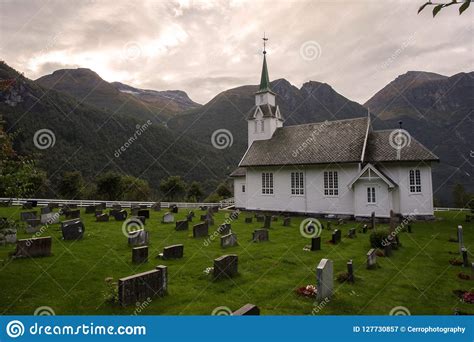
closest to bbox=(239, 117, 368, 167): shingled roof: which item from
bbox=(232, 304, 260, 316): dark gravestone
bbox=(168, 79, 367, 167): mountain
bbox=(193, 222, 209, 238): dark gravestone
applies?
bbox=(193, 222, 209, 238): dark gravestone

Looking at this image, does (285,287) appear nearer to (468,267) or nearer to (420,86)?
(468,267)

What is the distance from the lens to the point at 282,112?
14200cm

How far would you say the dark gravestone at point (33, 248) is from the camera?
35.6 feet

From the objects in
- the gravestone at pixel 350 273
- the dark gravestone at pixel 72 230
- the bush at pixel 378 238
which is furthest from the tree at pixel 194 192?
the gravestone at pixel 350 273

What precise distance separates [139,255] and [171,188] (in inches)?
1374

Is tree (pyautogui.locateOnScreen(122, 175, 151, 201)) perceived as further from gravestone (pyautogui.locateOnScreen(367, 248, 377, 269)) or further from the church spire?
gravestone (pyautogui.locateOnScreen(367, 248, 377, 269))

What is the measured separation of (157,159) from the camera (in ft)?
289

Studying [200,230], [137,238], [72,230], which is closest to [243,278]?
[137,238]

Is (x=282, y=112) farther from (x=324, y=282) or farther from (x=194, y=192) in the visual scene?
(x=324, y=282)

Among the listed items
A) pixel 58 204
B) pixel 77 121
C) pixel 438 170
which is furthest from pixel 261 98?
pixel 438 170

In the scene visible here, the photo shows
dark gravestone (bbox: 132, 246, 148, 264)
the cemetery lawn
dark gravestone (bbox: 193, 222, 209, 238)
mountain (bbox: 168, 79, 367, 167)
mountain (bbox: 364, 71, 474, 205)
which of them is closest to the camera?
the cemetery lawn

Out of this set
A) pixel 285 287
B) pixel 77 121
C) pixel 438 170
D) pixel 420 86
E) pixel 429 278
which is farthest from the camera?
pixel 420 86

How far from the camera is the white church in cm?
2300

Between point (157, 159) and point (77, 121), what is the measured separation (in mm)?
23748
